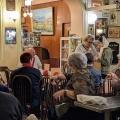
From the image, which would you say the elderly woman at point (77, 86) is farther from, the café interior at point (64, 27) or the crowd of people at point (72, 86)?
the café interior at point (64, 27)

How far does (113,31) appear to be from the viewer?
8.30 m

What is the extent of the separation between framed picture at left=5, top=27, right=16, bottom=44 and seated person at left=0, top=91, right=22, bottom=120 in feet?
19.4

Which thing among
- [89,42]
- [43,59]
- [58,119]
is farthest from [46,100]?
[43,59]

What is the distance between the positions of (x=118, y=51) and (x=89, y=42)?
6.59 feet

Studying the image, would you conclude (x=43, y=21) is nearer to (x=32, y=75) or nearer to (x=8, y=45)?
(x=8, y=45)

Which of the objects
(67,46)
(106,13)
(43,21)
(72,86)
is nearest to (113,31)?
(106,13)

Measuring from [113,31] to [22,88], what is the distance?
14.7 feet

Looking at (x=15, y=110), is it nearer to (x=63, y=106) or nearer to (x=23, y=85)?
(x=63, y=106)

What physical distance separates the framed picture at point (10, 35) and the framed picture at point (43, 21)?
3.47m

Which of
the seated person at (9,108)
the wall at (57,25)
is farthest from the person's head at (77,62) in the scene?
the wall at (57,25)

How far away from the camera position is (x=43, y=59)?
1052 cm

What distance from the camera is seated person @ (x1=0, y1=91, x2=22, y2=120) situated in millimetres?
1951

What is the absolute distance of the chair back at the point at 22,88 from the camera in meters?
4.51

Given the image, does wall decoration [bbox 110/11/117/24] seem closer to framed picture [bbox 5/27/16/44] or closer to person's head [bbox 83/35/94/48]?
person's head [bbox 83/35/94/48]
